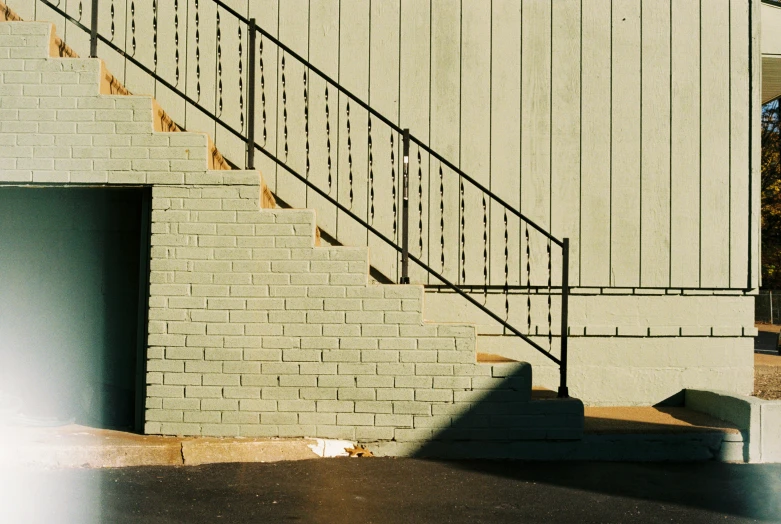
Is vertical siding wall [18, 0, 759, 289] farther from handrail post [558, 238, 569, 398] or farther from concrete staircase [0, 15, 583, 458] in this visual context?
concrete staircase [0, 15, 583, 458]

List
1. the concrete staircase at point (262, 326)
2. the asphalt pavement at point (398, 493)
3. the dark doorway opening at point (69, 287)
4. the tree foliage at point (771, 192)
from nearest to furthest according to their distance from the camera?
the asphalt pavement at point (398, 493) < the concrete staircase at point (262, 326) < the dark doorway opening at point (69, 287) < the tree foliage at point (771, 192)

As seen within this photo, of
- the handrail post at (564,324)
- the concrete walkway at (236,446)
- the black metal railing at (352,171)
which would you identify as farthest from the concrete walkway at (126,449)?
the black metal railing at (352,171)

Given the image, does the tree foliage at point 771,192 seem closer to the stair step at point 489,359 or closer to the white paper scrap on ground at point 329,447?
the stair step at point 489,359

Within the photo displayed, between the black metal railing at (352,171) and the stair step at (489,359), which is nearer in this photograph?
the stair step at (489,359)

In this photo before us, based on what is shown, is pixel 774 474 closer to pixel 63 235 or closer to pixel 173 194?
pixel 173 194

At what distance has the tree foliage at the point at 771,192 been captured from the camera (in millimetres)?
30031

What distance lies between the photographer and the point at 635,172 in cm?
730

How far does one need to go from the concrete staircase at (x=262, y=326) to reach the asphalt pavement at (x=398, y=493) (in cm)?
34

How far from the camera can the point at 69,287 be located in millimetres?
6859

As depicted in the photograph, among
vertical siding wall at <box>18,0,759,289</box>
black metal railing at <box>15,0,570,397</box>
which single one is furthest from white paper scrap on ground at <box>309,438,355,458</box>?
vertical siding wall at <box>18,0,759,289</box>

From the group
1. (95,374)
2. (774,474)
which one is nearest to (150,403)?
(95,374)

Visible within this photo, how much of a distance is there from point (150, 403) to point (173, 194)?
148 cm

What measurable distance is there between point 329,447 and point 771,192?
2862 centimetres

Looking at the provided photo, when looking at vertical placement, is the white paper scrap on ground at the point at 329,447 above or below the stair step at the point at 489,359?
below
